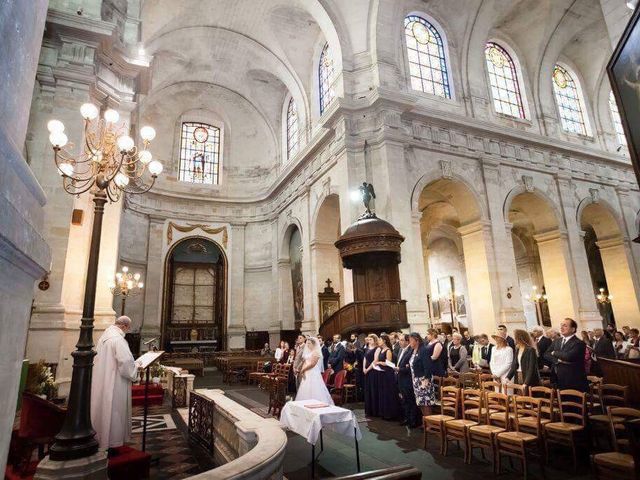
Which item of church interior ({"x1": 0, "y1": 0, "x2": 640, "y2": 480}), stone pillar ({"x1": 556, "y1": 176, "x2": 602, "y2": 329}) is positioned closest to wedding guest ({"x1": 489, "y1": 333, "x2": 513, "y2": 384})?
church interior ({"x1": 0, "y1": 0, "x2": 640, "y2": 480})

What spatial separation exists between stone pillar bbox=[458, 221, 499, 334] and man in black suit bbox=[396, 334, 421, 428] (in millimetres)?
7557

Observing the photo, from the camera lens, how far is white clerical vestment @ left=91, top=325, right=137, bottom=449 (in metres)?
4.39

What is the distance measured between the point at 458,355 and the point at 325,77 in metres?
12.7

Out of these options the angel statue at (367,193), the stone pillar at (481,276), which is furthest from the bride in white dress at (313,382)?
the stone pillar at (481,276)

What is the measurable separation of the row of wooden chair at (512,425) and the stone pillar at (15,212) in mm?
4376

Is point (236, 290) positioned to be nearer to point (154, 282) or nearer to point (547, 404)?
point (154, 282)

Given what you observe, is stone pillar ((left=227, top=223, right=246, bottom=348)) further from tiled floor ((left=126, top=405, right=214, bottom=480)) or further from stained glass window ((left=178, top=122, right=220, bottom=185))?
tiled floor ((left=126, top=405, right=214, bottom=480))

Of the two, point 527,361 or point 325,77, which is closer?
point 527,361

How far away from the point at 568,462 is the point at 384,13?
14569 millimetres

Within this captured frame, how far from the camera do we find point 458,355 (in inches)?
355

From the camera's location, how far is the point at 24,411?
12.8 ft

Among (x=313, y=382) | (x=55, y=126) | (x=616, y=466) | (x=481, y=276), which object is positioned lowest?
Result: (x=616, y=466)

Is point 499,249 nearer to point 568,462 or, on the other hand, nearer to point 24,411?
point 568,462

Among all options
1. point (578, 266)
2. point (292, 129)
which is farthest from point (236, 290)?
point (578, 266)
